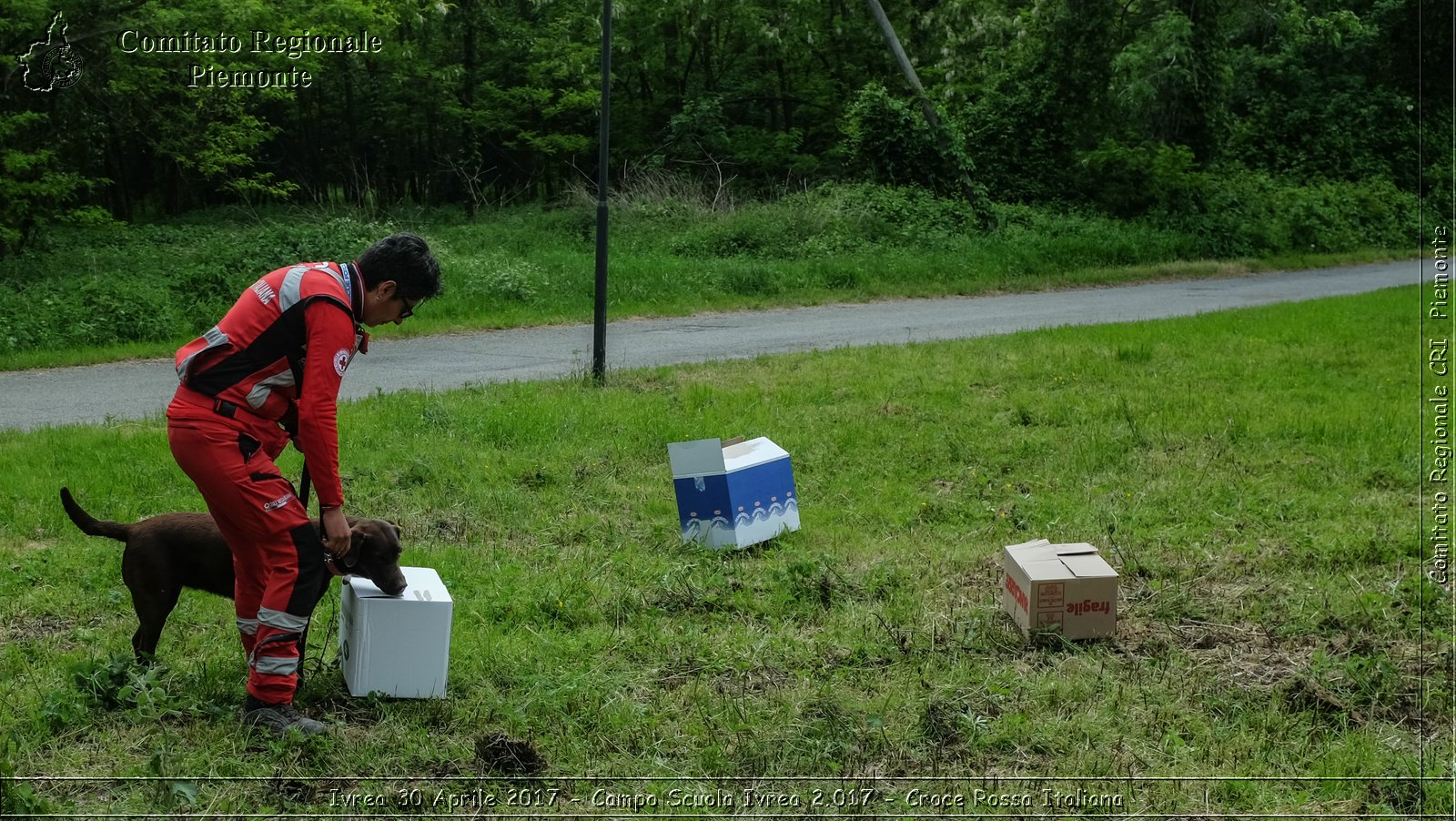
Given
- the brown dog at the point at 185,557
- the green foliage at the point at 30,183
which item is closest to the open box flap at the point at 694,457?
the brown dog at the point at 185,557

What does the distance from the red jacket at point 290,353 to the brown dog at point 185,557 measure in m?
0.44

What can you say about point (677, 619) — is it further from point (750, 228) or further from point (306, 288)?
point (750, 228)

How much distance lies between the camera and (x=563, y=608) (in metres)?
5.79

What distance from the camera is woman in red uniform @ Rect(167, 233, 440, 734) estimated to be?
4098 millimetres

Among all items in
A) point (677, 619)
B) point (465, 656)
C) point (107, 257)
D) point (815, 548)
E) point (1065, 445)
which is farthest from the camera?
point (107, 257)

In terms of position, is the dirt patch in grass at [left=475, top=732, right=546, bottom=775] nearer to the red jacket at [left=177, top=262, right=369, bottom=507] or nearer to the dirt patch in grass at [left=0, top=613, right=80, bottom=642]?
the red jacket at [left=177, top=262, right=369, bottom=507]

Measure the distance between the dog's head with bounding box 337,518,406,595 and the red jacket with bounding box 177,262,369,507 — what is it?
1.29 ft

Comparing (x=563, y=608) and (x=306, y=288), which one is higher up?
(x=306, y=288)

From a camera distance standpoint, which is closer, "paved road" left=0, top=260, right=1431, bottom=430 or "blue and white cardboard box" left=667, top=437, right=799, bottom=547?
"blue and white cardboard box" left=667, top=437, right=799, bottom=547

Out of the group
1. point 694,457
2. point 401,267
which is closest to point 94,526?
point 401,267

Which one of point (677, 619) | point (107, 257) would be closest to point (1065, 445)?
point (677, 619)

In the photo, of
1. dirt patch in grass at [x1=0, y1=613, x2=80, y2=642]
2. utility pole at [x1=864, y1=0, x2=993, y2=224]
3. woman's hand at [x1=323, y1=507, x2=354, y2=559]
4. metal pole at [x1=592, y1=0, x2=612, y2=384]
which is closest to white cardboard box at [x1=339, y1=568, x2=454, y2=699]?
woman's hand at [x1=323, y1=507, x2=354, y2=559]

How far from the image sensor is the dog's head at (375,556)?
4.56m

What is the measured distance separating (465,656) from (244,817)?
4.74 ft
